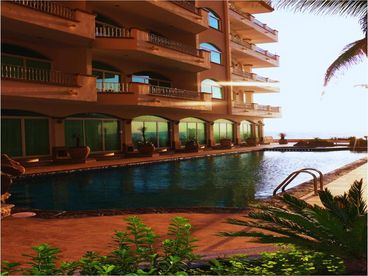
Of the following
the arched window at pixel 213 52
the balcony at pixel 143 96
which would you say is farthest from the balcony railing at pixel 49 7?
the arched window at pixel 213 52

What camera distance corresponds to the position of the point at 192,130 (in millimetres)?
35562

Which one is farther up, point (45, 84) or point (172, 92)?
point (172, 92)

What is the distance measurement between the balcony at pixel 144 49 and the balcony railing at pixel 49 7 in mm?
2755

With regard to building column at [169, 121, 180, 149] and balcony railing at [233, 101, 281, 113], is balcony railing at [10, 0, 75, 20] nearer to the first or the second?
building column at [169, 121, 180, 149]

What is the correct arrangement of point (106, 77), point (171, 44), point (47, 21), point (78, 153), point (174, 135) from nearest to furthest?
point (47, 21) < point (78, 153) < point (106, 77) < point (171, 44) < point (174, 135)

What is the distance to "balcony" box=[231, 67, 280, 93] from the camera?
39.8 meters

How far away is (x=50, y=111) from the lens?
22828 mm

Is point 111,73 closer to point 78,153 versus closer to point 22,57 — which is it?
point 22,57

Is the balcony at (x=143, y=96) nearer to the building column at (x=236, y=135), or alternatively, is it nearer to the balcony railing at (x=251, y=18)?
the building column at (x=236, y=135)

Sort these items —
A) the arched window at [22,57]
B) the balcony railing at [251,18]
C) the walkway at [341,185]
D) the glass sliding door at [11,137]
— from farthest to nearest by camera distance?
the balcony railing at [251,18], the glass sliding door at [11,137], the arched window at [22,57], the walkway at [341,185]

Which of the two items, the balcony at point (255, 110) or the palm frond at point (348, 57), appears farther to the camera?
the balcony at point (255, 110)

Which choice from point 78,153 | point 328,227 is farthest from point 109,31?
point 328,227

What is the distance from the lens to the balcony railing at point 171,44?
25327 mm

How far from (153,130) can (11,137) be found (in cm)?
1142
